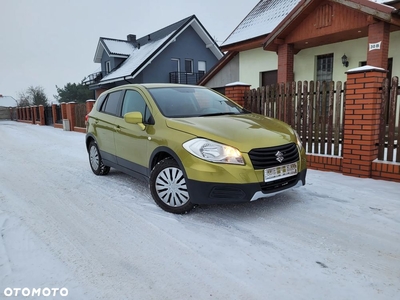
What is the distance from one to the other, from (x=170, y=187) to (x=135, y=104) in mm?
1520

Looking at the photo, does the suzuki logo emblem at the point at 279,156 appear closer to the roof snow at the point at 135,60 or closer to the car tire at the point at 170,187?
the car tire at the point at 170,187

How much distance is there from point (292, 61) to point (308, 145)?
19.8 ft

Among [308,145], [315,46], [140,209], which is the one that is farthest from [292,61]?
[140,209]

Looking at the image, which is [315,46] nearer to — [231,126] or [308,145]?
[308,145]

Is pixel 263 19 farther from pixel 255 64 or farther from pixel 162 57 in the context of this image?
pixel 162 57

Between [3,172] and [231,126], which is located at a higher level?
[231,126]

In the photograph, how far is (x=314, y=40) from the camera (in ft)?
32.3

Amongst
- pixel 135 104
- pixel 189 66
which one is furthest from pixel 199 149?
pixel 189 66

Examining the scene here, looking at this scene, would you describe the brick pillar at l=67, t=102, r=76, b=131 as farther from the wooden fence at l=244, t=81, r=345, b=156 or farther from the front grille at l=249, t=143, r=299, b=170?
the front grille at l=249, t=143, r=299, b=170

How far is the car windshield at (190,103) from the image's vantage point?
12.9 feet

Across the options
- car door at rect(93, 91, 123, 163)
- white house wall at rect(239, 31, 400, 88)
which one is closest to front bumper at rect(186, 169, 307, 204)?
car door at rect(93, 91, 123, 163)

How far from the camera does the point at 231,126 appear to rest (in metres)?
3.46

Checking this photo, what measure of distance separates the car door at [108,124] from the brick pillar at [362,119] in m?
3.82

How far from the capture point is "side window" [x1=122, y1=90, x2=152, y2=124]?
3.98 metres
